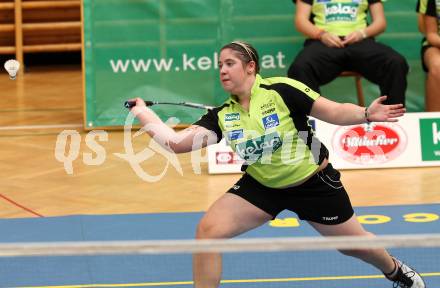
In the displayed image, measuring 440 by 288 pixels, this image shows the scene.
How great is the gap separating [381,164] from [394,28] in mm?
2159

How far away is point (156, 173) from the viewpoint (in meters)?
9.32

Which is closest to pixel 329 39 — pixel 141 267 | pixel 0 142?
pixel 0 142

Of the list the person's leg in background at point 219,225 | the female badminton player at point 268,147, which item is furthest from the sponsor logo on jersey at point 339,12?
the person's leg in background at point 219,225

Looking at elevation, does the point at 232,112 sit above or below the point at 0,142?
above

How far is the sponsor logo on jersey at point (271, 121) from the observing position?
566 centimetres

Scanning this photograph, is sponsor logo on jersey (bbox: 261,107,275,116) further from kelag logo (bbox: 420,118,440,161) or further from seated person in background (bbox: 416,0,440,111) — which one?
seated person in background (bbox: 416,0,440,111)

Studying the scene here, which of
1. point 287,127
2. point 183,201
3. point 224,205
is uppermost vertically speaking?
point 287,127

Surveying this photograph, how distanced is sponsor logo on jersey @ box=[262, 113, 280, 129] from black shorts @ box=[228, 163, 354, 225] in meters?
0.33

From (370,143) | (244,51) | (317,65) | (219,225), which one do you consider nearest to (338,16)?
(317,65)

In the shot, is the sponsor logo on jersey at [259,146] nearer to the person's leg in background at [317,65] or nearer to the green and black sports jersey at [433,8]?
the person's leg in background at [317,65]

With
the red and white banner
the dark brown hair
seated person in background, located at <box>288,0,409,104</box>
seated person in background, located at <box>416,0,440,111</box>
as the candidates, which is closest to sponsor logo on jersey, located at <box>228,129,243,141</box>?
the dark brown hair

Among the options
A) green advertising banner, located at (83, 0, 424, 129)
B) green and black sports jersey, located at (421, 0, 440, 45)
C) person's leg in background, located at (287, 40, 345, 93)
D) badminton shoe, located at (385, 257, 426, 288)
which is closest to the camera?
badminton shoe, located at (385, 257, 426, 288)

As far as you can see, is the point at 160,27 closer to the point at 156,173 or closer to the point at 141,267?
the point at 156,173

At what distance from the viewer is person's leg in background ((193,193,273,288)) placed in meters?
5.50
